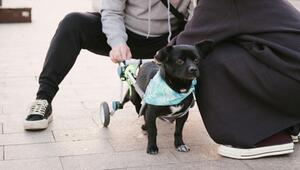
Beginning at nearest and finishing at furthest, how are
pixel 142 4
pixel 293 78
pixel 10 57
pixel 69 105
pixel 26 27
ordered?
pixel 293 78, pixel 142 4, pixel 69 105, pixel 10 57, pixel 26 27

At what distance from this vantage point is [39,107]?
156 inches

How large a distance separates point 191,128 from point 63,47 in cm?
105

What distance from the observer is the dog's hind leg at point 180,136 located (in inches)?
138

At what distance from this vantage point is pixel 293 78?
3.34 metres

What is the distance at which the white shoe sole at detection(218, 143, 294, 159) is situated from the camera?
334 centimetres

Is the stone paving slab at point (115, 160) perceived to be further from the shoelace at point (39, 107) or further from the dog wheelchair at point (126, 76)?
the shoelace at point (39, 107)

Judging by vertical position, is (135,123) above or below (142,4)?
below

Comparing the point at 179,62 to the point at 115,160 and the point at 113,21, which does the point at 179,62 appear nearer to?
the point at 115,160

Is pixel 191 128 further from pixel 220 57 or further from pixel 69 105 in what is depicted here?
pixel 69 105

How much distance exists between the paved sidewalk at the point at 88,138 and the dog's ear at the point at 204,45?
2.06 feet

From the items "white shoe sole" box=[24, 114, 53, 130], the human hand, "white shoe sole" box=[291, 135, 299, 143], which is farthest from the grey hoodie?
"white shoe sole" box=[291, 135, 299, 143]

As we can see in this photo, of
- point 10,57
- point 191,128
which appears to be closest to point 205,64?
point 191,128

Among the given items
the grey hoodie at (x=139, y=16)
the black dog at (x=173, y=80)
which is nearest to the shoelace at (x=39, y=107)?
the grey hoodie at (x=139, y=16)

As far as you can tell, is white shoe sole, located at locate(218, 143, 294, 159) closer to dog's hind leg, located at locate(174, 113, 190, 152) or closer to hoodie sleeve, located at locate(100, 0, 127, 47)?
dog's hind leg, located at locate(174, 113, 190, 152)
